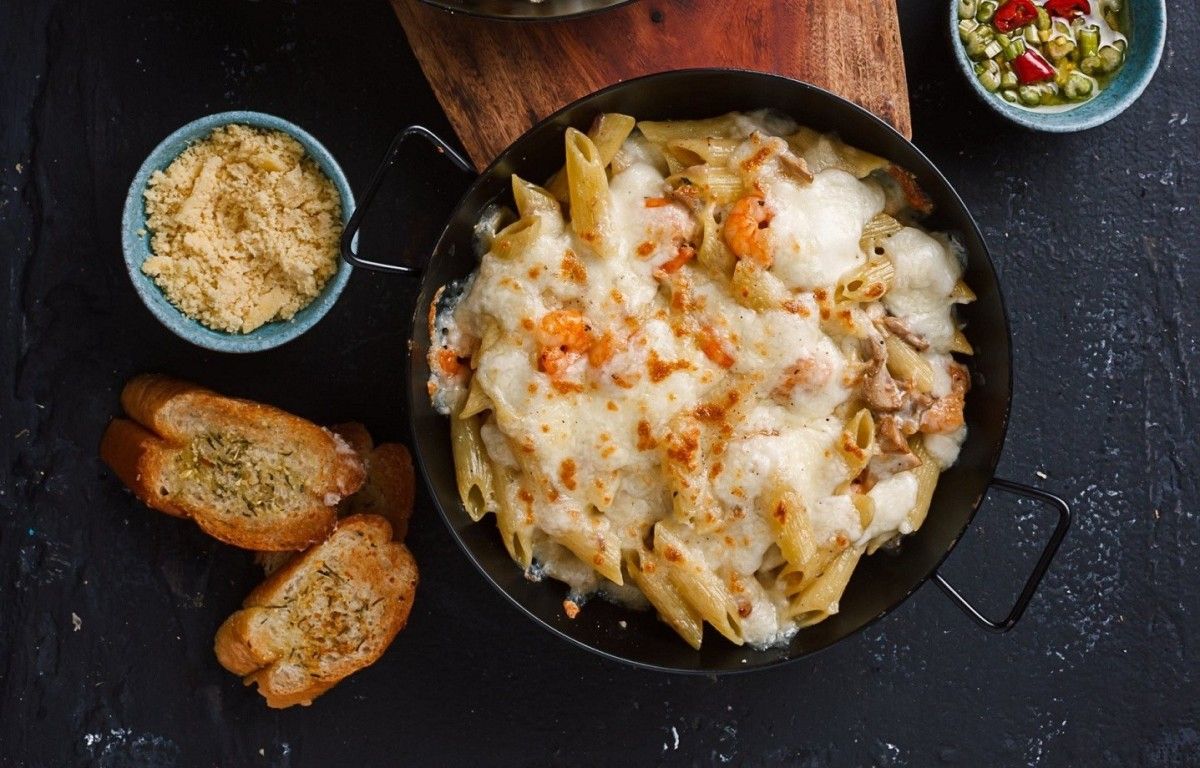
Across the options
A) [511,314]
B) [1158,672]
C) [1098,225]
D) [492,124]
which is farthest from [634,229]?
[1158,672]

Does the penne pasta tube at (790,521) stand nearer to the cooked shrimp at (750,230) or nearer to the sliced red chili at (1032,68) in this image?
the cooked shrimp at (750,230)

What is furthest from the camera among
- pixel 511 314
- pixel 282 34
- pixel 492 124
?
pixel 282 34

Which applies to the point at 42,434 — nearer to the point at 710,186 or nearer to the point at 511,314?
the point at 511,314

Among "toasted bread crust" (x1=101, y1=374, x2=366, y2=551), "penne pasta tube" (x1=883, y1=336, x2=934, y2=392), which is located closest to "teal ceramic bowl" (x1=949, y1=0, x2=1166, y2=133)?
"penne pasta tube" (x1=883, y1=336, x2=934, y2=392)

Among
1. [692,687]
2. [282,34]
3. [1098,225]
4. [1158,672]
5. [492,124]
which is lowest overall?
[1158,672]

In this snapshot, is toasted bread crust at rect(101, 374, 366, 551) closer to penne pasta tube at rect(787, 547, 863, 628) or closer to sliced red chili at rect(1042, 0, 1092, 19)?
penne pasta tube at rect(787, 547, 863, 628)

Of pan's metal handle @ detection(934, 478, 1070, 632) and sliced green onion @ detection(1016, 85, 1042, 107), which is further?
sliced green onion @ detection(1016, 85, 1042, 107)
